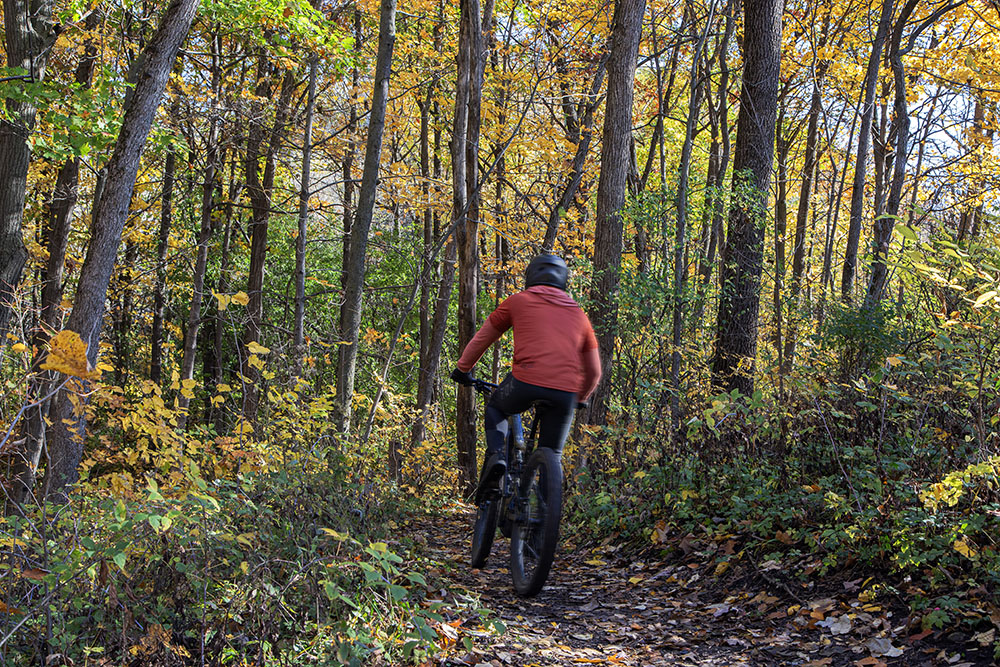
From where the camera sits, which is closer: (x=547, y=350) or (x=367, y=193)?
(x=547, y=350)

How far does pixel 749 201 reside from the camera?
984cm

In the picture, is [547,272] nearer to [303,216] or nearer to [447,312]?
[447,312]

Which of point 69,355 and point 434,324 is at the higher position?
point 434,324

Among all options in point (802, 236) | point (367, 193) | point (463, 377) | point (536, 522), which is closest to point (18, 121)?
point (367, 193)

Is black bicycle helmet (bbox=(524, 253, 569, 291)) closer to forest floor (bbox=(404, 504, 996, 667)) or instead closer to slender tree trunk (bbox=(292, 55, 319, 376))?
forest floor (bbox=(404, 504, 996, 667))

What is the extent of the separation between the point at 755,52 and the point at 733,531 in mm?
7024

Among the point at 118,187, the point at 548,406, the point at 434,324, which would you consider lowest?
the point at 548,406

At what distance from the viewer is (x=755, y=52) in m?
10.6

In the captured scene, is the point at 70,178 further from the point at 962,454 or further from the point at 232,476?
the point at 962,454

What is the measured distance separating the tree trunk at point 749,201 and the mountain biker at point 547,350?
4.48 m

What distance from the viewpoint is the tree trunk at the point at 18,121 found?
9664mm

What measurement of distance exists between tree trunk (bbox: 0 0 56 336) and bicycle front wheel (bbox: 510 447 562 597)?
751 centimetres

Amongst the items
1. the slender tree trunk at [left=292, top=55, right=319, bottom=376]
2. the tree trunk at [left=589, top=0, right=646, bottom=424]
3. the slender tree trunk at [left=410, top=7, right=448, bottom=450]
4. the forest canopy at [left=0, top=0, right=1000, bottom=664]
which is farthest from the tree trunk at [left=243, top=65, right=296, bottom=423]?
the tree trunk at [left=589, top=0, right=646, bottom=424]

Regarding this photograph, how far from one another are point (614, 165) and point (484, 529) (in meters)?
6.55
